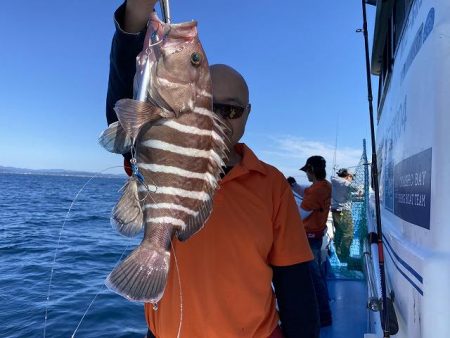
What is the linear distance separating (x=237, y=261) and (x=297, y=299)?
1.11 feet

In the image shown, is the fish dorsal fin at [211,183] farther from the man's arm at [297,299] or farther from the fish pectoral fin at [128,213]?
the man's arm at [297,299]

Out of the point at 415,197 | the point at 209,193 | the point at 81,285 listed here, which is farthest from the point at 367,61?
the point at 81,285

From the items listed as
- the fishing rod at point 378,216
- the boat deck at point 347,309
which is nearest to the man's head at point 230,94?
the fishing rod at point 378,216

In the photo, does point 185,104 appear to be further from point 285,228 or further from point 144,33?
point 285,228

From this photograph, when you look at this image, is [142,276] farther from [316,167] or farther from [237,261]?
[316,167]

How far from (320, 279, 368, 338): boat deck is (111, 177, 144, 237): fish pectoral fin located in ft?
10.6

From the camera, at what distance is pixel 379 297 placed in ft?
6.33

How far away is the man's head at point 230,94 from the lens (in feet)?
5.37

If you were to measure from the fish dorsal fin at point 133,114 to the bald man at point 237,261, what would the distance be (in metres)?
0.41

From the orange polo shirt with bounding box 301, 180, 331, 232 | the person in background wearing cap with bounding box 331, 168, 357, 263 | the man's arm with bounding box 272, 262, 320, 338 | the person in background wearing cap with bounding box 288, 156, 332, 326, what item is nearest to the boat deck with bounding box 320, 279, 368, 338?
the person in background wearing cap with bounding box 288, 156, 332, 326

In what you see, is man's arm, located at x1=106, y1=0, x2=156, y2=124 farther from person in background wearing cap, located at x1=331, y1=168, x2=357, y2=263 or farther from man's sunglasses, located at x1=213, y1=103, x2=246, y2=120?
person in background wearing cap, located at x1=331, y1=168, x2=357, y2=263

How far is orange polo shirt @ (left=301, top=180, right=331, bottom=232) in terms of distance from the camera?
17.9 feet

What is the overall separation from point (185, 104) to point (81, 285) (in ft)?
24.3

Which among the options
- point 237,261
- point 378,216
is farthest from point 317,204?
point 237,261
